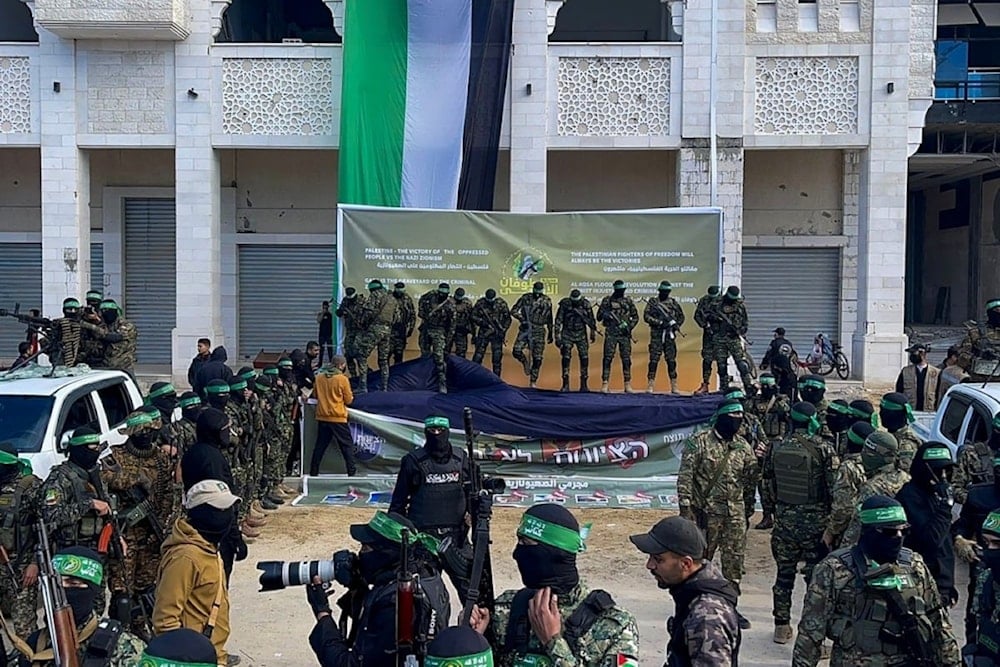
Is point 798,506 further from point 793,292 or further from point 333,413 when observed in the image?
point 793,292

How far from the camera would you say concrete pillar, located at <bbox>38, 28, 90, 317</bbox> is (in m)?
18.4

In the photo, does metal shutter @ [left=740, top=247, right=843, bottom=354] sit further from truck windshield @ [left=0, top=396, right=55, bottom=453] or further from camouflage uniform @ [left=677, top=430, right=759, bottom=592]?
truck windshield @ [left=0, top=396, right=55, bottom=453]

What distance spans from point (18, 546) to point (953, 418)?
7577mm

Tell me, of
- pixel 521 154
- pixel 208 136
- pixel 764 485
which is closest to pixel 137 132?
pixel 208 136

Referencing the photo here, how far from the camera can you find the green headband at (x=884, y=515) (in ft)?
12.9

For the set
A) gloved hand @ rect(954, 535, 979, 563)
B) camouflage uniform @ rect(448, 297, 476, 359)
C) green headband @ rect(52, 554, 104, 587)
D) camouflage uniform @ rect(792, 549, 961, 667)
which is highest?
camouflage uniform @ rect(448, 297, 476, 359)

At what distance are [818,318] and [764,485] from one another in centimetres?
1466

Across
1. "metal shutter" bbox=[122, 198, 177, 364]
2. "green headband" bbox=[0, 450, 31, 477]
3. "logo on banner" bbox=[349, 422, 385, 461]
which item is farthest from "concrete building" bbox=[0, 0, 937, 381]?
"green headband" bbox=[0, 450, 31, 477]

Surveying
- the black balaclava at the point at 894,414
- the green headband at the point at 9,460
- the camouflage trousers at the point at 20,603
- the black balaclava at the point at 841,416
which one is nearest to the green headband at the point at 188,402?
the green headband at the point at 9,460

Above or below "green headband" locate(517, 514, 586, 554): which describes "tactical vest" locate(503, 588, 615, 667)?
below

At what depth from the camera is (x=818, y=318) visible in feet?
68.1

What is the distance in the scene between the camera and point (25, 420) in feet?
25.6

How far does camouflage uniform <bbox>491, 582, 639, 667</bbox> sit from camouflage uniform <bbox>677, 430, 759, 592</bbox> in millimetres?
3751

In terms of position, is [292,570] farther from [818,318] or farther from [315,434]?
[818,318]
